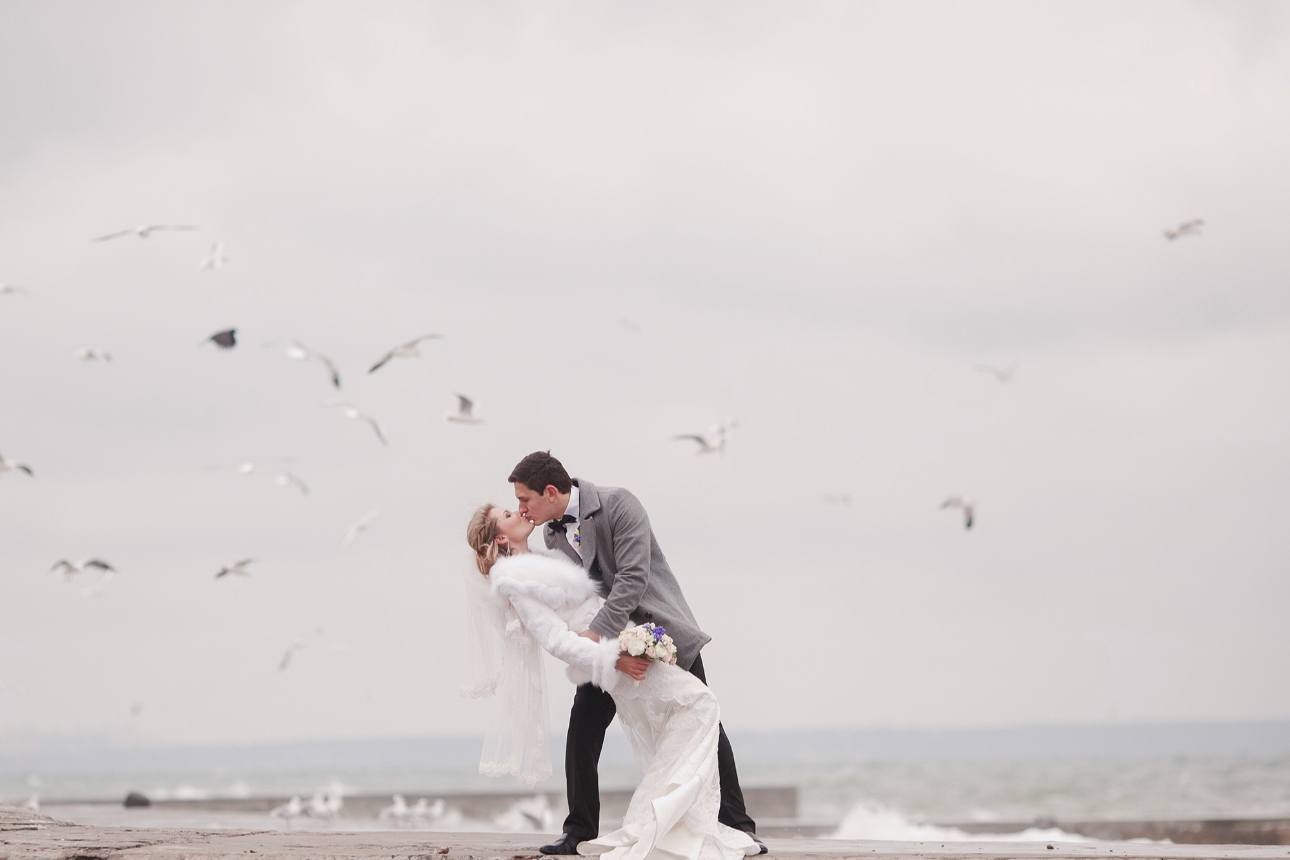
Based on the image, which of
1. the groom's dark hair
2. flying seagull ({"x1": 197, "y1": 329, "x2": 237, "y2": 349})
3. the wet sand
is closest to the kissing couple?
the groom's dark hair

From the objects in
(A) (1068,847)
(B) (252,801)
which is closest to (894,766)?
(B) (252,801)

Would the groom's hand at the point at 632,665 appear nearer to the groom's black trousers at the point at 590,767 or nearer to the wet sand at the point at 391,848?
the groom's black trousers at the point at 590,767

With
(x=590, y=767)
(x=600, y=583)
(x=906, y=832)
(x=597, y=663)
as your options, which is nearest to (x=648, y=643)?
(x=597, y=663)

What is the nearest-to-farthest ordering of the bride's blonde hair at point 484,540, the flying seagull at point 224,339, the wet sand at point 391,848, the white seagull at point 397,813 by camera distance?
the wet sand at point 391,848, the bride's blonde hair at point 484,540, the flying seagull at point 224,339, the white seagull at point 397,813

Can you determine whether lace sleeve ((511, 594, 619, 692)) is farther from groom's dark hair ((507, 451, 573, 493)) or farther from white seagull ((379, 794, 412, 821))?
white seagull ((379, 794, 412, 821))

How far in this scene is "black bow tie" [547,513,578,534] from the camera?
6988 mm

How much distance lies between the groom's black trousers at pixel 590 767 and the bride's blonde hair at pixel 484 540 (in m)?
0.74

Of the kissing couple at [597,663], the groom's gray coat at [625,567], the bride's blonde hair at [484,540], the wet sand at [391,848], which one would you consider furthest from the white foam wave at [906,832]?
the bride's blonde hair at [484,540]

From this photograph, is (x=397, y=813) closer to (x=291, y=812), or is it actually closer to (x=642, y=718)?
(x=291, y=812)

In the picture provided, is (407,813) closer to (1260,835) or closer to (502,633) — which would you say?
(1260,835)

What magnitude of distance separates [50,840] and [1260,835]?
450 inches

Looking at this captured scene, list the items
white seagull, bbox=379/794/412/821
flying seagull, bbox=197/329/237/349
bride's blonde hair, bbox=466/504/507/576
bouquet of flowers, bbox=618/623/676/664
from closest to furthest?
1. bouquet of flowers, bbox=618/623/676/664
2. bride's blonde hair, bbox=466/504/507/576
3. flying seagull, bbox=197/329/237/349
4. white seagull, bbox=379/794/412/821

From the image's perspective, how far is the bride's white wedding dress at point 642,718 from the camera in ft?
21.8

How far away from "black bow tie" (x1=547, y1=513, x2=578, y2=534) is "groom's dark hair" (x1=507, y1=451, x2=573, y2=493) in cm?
23
